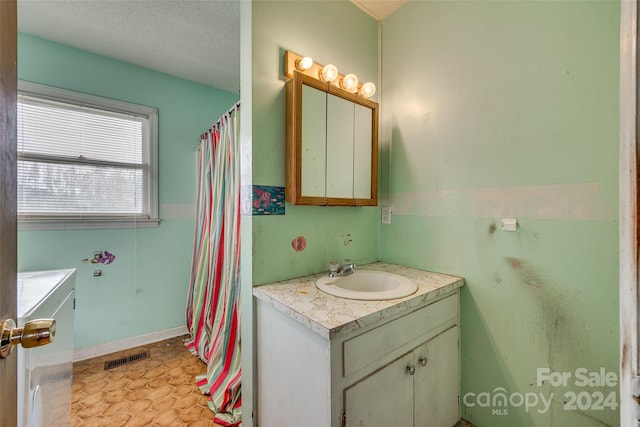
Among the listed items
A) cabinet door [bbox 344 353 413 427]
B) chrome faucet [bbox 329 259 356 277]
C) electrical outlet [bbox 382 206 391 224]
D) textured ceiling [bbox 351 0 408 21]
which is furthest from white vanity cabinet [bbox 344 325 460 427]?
textured ceiling [bbox 351 0 408 21]

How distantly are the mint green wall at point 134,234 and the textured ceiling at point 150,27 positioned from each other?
165 millimetres

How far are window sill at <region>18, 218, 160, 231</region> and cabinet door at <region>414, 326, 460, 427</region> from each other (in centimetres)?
240

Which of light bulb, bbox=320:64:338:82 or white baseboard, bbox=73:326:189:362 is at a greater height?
light bulb, bbox=320:64:338:82

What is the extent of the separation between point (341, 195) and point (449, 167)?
63cm

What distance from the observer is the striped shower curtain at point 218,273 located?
159 centimetres

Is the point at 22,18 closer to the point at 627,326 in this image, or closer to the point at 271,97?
the point at 271,97

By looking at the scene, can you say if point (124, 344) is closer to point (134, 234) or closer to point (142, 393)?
point (142, 393)

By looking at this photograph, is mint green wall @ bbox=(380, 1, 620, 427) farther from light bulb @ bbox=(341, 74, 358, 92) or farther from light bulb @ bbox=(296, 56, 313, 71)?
light bulb @ bbox=(296, 56, 313, 71)

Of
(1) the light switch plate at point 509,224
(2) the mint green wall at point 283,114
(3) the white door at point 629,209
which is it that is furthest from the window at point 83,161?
(3) the white door at point 629,209

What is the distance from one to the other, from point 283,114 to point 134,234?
1.87m

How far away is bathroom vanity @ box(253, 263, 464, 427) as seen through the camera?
0.87 metres

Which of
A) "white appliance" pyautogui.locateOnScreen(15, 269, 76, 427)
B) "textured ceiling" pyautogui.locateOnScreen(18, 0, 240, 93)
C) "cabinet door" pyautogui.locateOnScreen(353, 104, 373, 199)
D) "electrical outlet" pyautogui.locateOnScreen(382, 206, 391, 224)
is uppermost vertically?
"textured ceiling" pyautogui.locateOnScreen(18, 0, 240, 93)

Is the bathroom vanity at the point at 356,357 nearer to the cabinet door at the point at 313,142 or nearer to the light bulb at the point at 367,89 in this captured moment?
the cabinet door at the point at 313,142

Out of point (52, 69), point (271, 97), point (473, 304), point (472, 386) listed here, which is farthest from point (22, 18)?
point (472, 386)
